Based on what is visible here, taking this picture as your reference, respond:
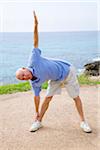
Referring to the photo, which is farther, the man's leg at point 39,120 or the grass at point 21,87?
the grass at point 21,87

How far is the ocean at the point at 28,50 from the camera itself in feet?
29.4

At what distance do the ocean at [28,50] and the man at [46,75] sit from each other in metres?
2.46

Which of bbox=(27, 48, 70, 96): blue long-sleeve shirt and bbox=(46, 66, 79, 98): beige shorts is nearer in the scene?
bbox=(27, 48, 70, 96): blue long-sleeve shirt

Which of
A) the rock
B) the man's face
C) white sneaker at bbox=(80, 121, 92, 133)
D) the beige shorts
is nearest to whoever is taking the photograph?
the man's face

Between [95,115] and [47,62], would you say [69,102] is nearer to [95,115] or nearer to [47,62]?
[95,115]

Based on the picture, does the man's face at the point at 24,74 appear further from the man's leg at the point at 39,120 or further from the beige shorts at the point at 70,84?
the man's leg at the point at 39,120

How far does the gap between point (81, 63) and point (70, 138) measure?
6704 millimetres

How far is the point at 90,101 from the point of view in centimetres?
644

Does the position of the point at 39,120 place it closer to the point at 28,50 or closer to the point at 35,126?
the point at 35,126

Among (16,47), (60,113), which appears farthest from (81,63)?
(60,113)

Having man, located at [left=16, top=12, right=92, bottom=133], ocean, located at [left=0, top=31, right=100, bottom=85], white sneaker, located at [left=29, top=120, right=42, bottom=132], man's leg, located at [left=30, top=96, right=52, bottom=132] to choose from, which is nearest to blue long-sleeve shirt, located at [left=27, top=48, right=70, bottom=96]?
man, located at [left=16, top=12, right=92, bottom=133]

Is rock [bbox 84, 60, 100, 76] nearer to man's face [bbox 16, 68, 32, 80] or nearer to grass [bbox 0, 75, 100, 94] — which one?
grass [bbox 0, 75, 100, 94]

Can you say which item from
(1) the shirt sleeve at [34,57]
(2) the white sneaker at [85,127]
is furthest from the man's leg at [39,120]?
(1) the shirt sleeve at [34,57]

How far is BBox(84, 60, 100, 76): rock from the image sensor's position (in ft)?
32.2
